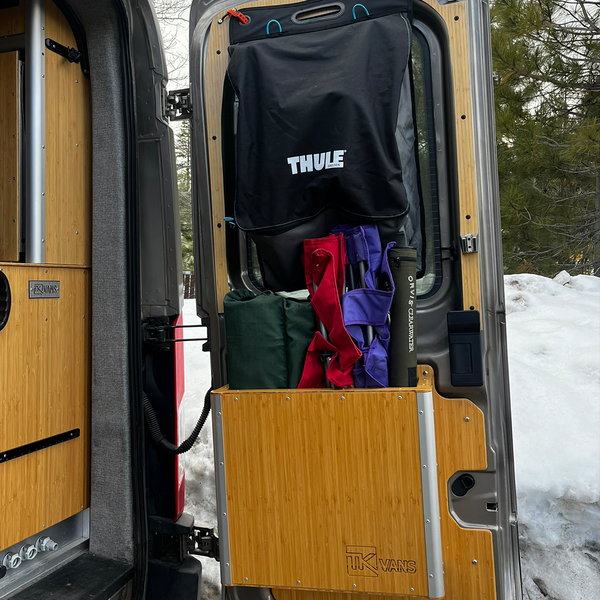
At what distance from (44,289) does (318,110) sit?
3.89 ft

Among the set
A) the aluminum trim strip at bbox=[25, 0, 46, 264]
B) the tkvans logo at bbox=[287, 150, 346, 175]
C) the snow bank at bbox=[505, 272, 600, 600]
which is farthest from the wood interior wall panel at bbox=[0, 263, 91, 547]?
the snow bank at bbox=[505, 272, 600, 600]

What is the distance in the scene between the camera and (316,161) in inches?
76.2

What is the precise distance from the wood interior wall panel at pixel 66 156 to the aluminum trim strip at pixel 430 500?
1.45 metres

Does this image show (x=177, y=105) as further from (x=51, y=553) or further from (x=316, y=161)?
(x=51, y=553)

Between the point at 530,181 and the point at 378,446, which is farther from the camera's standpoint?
the point at 530,181

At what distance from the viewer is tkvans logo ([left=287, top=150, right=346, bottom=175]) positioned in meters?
1.90

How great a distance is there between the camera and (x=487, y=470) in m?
1.92

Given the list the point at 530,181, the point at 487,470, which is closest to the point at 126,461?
the point at 487,470

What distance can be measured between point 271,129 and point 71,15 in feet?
3.24

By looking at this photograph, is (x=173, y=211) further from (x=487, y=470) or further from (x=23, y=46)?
(x=487, y=470)

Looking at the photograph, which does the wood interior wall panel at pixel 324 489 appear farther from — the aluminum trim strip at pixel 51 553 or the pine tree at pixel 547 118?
the pine tree at pixel 547 118

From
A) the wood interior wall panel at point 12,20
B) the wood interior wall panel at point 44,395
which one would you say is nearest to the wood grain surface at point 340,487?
the wood interior wall panel at point 44,395

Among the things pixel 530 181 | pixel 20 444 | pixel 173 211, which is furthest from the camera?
pixel 530 181

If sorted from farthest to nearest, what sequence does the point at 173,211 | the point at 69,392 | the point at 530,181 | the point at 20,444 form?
the point at 530,181 < the point at 173,211 < the point at 69,392 < the point at 20,444
